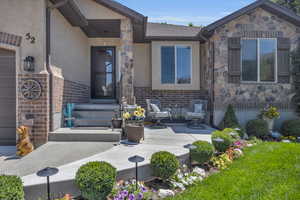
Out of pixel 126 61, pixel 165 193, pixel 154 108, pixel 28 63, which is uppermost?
pixel 126 61

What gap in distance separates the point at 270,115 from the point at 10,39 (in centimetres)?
826

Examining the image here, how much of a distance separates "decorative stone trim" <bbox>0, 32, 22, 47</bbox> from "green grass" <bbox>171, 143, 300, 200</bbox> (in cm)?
491

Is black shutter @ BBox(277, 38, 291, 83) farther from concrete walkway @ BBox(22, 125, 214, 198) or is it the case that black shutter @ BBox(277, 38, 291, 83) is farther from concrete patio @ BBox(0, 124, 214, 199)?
concrete patio @ BBox(0, 124, 214, 199)

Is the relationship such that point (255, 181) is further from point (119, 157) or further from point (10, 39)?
point (10, 39)

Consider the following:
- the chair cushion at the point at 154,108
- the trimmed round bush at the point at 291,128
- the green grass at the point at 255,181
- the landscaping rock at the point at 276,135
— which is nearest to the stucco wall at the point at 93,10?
the chair cushion at the point at 154,108

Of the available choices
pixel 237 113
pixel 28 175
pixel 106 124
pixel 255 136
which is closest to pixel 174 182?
pixel 28 175

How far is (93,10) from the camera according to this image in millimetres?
6746

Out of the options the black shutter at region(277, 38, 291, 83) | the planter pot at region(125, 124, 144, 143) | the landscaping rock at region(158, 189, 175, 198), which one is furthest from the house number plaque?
the black shutter at region(277, 38, 291, 83)

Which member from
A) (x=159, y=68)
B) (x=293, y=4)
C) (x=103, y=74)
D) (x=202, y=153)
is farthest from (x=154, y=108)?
(x=293, y=4)

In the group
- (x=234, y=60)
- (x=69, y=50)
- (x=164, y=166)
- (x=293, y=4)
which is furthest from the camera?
(x=293, y=4)

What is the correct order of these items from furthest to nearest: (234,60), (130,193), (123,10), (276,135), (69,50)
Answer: (234,60)
(276,135)
(69,50)
(123,10)
(130,193)

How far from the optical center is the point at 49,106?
4855 millimetres

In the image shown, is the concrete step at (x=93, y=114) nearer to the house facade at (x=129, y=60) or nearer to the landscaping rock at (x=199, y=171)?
the house facade at (x=129, y=60)

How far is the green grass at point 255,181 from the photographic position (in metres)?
2.87
